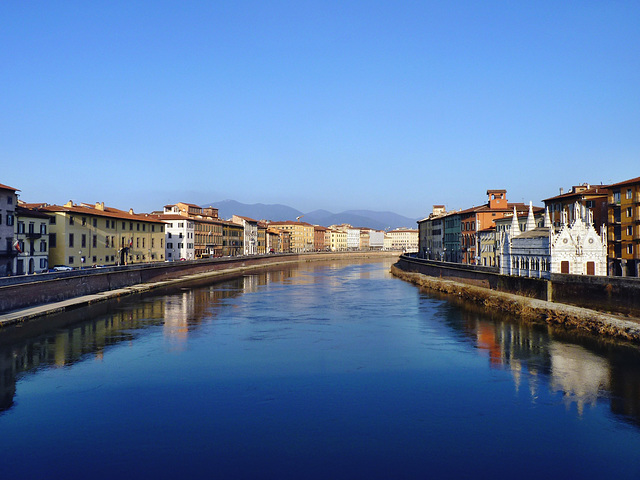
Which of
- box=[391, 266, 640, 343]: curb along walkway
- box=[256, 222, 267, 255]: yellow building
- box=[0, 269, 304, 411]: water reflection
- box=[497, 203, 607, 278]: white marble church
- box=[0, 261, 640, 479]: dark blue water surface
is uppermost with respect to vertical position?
box=[256, 222, 267, 255]: yellow building

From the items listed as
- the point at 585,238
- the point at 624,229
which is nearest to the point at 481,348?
the point at 585,238

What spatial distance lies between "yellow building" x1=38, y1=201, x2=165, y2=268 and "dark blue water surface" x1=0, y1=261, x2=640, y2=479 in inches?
1095

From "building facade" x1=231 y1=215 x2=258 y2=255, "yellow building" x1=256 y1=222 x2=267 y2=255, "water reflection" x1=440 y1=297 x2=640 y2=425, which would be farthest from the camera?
"yellow building" x1=256 y1=222 x2=267 y2=255

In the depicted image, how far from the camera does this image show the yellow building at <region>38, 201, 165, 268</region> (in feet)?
218

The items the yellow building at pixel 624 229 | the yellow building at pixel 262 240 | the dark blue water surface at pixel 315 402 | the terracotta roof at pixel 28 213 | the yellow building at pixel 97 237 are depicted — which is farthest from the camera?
the yellow building at pixel 262 240

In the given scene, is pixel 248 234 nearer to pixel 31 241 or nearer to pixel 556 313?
pixel 31 241

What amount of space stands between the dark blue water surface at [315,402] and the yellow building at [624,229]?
18511 mm

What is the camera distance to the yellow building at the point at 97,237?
66.4 m

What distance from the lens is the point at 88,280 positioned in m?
57.2

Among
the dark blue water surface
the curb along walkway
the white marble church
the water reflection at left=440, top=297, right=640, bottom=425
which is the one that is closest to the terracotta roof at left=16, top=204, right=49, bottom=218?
the dark blue water surface

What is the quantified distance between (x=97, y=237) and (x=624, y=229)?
6439 cm

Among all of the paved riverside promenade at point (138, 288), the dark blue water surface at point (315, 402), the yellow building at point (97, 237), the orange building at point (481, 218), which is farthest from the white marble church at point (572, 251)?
the yellow building at point (97, 237)

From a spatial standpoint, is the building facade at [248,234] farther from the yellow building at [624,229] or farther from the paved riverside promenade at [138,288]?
the yellow building at [624,229]

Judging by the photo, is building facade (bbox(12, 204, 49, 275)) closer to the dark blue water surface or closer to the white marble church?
the dark blue water surface
